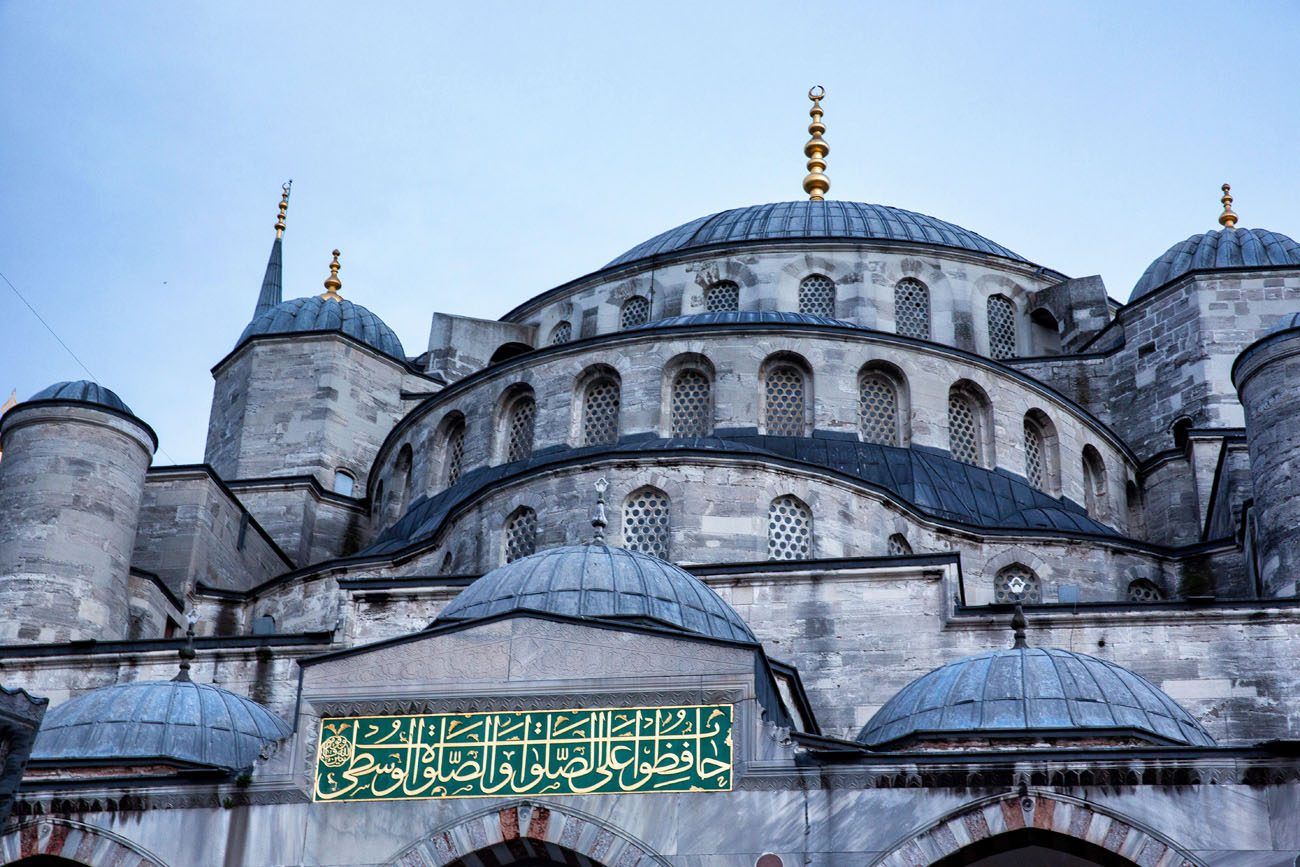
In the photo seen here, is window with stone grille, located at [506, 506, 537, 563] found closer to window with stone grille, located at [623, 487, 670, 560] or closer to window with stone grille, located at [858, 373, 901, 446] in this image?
window with stone grille, located at [623, 487, 670, 560]

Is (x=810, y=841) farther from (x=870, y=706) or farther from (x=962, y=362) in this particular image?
(x=962, y=362)

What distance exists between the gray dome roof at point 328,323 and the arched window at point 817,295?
20.2 feet

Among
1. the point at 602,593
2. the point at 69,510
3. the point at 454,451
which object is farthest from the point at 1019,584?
the point at 69,510

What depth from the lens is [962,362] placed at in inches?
1048

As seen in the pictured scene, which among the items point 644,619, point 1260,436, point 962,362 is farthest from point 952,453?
point 644,619

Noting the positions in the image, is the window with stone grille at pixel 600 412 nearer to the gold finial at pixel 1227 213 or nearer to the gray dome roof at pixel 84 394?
the gray dome roof at pixel 84 394

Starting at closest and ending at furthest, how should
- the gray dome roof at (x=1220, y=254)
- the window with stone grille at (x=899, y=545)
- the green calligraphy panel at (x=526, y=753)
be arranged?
the green calligraphy panel at (x=526, y=753), the window with stone grille at (x=899, y=545), the gray dome roof at (x=1220, y=254)

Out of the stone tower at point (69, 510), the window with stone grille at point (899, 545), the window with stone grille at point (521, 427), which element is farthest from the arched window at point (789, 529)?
the stone tower at point (69, 510)

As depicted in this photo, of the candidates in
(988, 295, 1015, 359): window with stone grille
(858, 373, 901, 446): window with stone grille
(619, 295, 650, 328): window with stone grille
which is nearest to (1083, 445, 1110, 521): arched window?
(858, 373, 901, 446): window with stone grille

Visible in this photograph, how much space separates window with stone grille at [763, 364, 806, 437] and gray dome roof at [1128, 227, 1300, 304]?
7168 mm

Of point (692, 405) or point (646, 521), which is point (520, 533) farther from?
point (692, 405)

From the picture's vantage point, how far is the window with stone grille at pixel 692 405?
2580cm

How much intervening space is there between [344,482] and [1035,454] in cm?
1004

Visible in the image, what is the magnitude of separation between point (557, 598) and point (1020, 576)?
7471 mm
